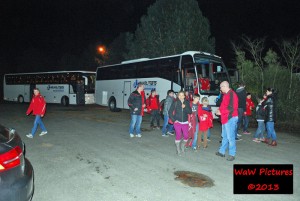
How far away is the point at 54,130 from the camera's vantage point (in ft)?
37.9

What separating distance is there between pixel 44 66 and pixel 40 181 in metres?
56.5

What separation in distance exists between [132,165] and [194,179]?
1.60 meters

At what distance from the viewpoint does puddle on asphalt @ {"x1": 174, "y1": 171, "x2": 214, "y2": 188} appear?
17.1ft

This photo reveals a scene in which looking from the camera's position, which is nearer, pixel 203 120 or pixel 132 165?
pixel 132 165

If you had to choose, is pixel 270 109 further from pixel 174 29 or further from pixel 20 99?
pixel 20 99

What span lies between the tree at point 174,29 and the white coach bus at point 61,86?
7.39 meters

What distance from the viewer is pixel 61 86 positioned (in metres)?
27.2

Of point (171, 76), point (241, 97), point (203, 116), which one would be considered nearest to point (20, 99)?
point (171, 76)

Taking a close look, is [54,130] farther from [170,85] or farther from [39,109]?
[170,85]

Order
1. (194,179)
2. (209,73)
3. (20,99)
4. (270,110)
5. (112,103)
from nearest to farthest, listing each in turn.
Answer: (194,179) < (270,110) < (209,73) < (112,103) < (20,99)

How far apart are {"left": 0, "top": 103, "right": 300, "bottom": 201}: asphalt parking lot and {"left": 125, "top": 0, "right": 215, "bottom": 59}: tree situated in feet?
58.9

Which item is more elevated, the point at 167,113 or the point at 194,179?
the point at 167,113

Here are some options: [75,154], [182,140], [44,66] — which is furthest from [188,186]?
[44,66]

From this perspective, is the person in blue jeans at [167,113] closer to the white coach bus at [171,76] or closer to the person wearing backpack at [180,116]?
the person wearing backpack at [180,116]
